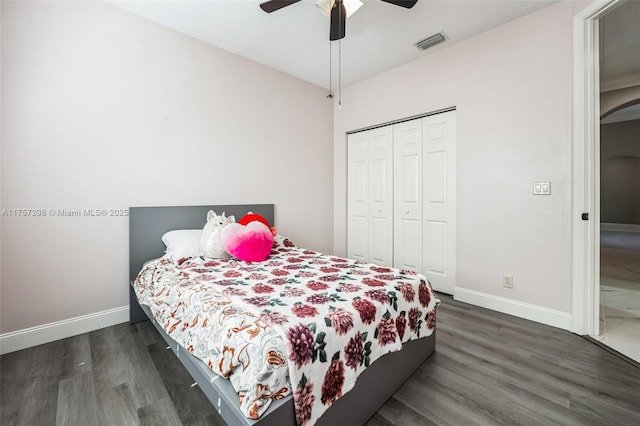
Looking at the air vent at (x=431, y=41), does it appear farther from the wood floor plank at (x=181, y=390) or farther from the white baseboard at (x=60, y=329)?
the white baseboard at (x=60, y=329)

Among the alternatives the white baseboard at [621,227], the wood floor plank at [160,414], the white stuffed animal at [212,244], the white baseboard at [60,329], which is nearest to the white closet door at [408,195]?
the white stuffed animal at [212,244]

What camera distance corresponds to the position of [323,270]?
198 centimetres

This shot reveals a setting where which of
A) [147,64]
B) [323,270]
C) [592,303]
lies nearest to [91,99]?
[147,64]

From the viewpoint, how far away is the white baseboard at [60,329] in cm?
192

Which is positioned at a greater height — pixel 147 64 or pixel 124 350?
pixel 147 64

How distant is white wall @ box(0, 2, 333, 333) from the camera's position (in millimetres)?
1956

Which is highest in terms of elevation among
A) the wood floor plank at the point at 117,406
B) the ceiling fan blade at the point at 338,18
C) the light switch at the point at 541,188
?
the ceiling fan blade at the point at 338,18

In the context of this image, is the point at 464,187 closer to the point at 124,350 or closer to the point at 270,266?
the point at 270,266

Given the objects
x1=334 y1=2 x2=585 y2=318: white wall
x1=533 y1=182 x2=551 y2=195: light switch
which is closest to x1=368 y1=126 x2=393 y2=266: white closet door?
x1=334 y1=2 x2=585 y2=318: white wall

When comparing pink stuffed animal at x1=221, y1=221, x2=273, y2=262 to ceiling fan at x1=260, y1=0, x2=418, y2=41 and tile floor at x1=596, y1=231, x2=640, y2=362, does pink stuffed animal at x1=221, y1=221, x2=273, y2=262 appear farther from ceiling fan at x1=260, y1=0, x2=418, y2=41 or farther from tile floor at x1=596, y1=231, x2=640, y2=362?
tile floor at x1=596, y1=231, x2=640, y2=362

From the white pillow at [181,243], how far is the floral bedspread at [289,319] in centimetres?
16

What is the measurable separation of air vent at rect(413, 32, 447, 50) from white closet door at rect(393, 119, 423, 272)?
0.76 m

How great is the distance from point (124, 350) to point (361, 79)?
3.90m

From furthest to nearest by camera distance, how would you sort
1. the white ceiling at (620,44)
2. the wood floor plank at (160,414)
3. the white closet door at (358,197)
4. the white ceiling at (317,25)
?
the white closet door at (358,197), the white ceiling at (620,44), the white ceiling at (317,25), the wood floor plank at (160,414)
